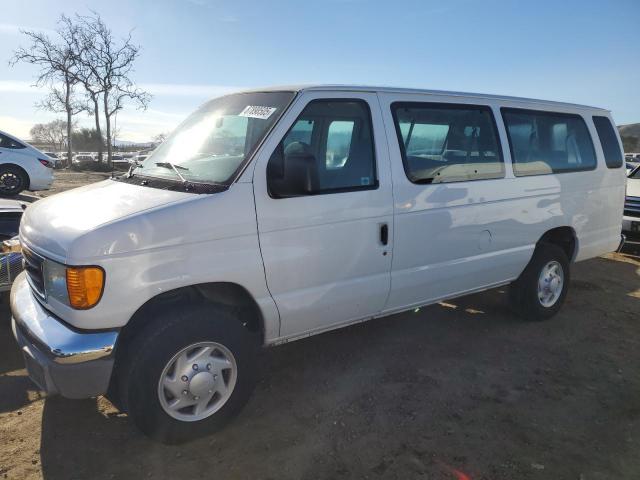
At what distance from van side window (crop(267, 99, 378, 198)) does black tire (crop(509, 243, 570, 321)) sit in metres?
2.24

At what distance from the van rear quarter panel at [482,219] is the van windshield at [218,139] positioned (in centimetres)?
89

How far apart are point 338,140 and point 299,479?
2.13 m

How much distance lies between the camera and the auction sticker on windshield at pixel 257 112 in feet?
10.2

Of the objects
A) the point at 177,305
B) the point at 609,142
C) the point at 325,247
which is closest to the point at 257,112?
the point at 325,247

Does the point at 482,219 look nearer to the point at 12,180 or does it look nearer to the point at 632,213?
the point at 632,213

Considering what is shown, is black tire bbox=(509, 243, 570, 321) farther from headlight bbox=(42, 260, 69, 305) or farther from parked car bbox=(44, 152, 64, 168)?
parked car bbox=(44, 152, 64, 168)

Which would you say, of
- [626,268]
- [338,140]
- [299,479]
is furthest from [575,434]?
[626,268]

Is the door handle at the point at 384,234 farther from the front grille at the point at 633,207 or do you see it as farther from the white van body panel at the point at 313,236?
the front grille at the point at 633,207

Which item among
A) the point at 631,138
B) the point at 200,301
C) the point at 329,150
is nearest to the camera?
the point at 200,301

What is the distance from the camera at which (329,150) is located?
10.9 ft

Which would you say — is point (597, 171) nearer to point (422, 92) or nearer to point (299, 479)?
point (422, 92)

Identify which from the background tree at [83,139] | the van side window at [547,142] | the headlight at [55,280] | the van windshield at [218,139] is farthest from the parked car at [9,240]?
the background tree at [83,139]

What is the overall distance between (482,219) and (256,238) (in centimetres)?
208

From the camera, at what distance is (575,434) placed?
3.03 meters
